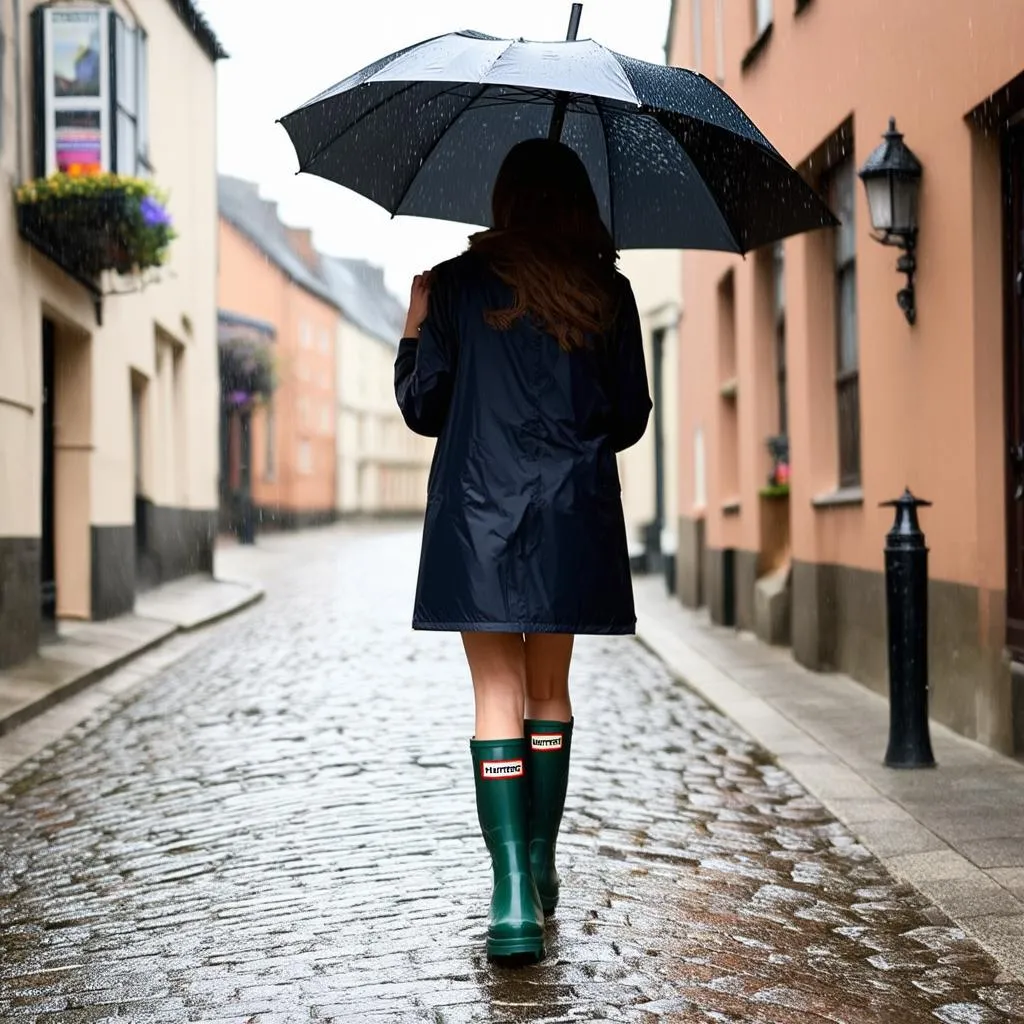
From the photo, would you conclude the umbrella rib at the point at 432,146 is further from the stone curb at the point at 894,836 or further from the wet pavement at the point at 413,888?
the stone curb at the point at 894,836

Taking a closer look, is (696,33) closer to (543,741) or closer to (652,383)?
(652,383)

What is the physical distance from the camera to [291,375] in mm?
46062

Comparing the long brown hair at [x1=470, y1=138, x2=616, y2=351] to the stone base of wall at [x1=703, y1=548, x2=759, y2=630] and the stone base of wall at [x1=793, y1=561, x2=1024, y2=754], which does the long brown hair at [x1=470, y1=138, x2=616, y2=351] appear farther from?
the stone base of wall at [x1=703, y1=548, x2=759, y2=630]

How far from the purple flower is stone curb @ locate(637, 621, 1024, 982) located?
5.53 m

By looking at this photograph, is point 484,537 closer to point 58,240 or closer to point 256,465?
point 58,240

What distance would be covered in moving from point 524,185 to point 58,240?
308 inches

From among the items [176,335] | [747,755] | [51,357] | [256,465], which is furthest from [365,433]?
[747,755]

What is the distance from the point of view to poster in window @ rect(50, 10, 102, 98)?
10719 mm

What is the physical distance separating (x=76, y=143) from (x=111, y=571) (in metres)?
3.66

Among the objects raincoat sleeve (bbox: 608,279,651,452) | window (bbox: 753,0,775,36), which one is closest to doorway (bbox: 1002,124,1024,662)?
raincoat sleeve (bbox: 608,279,651,452)

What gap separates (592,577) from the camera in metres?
3.48

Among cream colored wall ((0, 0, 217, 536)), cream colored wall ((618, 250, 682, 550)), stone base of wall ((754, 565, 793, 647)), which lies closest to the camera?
cream colored wall ((0, 0, 217, 536))

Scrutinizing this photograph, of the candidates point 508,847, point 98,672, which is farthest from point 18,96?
point 508,847

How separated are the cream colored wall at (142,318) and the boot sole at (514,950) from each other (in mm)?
6691
